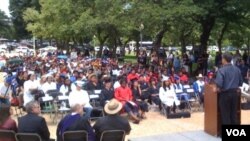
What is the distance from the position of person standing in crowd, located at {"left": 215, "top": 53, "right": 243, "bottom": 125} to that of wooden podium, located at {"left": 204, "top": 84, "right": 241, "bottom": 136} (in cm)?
24

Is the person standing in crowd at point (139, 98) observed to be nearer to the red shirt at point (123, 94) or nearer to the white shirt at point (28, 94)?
the red shirt at point (123, 94)

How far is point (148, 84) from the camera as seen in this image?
55.7 feet

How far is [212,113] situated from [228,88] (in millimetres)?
896

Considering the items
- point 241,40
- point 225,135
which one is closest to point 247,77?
point 225,135

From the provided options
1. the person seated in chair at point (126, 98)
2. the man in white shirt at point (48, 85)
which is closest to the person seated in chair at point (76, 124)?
the person seated in chair at point (126, 98)

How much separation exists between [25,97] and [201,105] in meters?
6.34

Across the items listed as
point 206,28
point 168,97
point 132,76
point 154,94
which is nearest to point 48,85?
point 154,94

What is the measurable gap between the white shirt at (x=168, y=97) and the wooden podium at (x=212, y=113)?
4355mm

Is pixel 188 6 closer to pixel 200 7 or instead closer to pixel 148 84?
pixel 200 7

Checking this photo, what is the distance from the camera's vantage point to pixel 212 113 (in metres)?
10.0

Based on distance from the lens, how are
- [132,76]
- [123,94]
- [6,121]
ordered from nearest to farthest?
[6,121], [123,94], [132,76]

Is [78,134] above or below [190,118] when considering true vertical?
above

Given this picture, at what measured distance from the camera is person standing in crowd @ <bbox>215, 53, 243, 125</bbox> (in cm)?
935

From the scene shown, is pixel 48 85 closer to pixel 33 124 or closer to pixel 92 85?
pixel 92 85
